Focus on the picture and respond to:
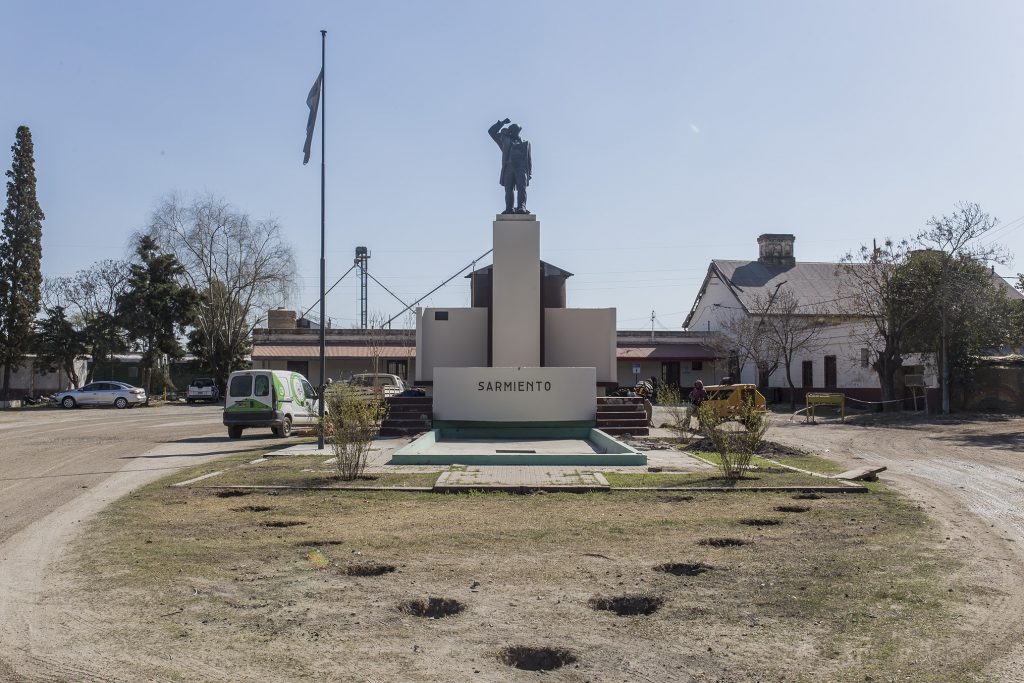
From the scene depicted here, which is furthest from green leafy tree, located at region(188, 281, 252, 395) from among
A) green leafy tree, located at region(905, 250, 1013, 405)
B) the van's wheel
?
green leafy tree, located at region(905, 250, 1013, 405)

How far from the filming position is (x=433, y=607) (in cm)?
584

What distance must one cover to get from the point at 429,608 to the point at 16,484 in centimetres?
926

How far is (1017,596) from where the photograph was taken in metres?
6.15

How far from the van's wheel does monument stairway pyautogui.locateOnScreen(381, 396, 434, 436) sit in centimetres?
258

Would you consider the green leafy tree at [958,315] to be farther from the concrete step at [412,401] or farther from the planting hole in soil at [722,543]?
the planting hole in soil at [722,543]

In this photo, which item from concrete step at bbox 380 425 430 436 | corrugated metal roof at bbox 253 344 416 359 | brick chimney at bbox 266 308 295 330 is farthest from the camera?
brick chimney at bbox 266 308 295 330

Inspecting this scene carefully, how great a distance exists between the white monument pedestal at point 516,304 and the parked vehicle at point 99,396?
2686 cm

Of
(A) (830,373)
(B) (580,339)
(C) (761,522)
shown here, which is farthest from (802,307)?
(C) (761,522)

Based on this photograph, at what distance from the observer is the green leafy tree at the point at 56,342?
4794cm

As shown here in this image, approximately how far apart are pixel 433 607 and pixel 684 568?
6.94 feet

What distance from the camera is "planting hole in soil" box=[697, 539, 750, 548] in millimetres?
7805

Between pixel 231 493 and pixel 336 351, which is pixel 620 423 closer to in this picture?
pixel 231 493

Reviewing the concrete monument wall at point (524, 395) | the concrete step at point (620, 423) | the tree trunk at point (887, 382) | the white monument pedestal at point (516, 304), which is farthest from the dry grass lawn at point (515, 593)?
the tree trunk at point (887, 382)

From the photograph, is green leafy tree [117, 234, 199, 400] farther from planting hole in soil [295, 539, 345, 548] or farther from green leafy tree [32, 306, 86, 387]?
planting hole in soil [295, 539, 345, 548]
